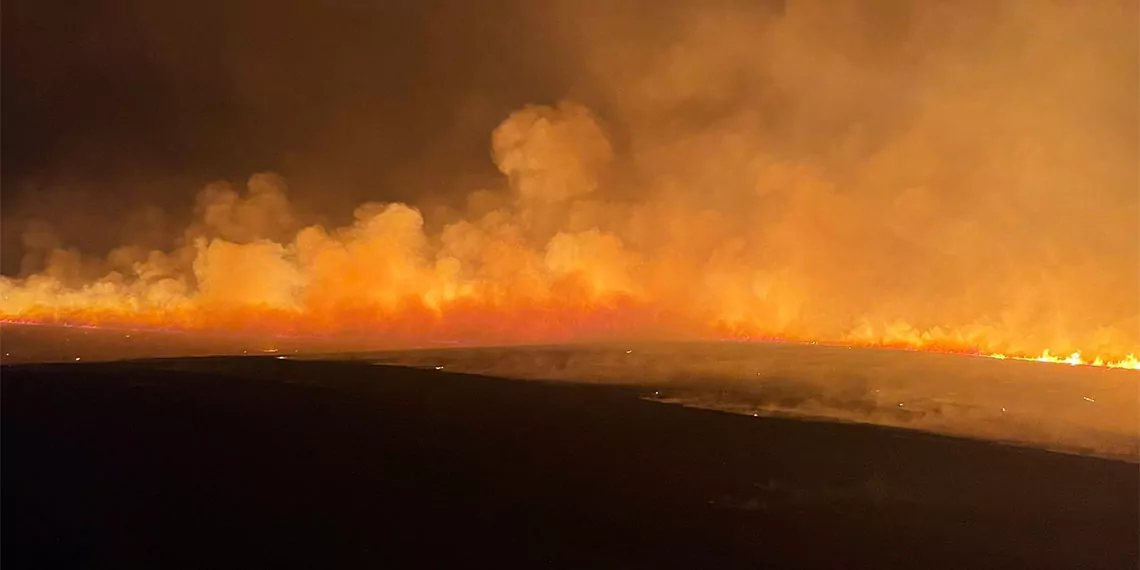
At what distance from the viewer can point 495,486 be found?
809 cm

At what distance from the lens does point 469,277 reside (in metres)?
15.0

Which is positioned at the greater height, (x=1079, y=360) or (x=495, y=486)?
(x=1079, y=360)

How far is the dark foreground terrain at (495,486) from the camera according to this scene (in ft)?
22.9

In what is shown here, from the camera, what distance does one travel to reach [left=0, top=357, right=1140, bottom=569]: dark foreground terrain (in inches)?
275

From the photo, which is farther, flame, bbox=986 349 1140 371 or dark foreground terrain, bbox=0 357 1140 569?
flame, bbox=986 349 1140 371

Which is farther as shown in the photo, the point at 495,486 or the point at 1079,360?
the point at 1079,360

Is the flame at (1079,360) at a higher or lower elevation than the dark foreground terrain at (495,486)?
higher

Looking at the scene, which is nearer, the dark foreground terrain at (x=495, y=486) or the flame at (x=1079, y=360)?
the dark foreground terrain at (x=495, y=486)

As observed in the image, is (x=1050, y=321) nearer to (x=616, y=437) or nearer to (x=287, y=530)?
(x=616, y=437)

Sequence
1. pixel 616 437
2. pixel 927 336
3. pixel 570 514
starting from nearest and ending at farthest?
pixel 570 514
pixel 616 437
pixel 927 336

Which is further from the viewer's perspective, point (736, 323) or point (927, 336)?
point (736, 323)

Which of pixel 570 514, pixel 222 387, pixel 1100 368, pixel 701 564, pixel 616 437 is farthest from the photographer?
pixel 1100 368

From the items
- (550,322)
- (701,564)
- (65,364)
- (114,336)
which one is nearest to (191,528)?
(701,564)

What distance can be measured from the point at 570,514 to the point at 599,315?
801 cm
